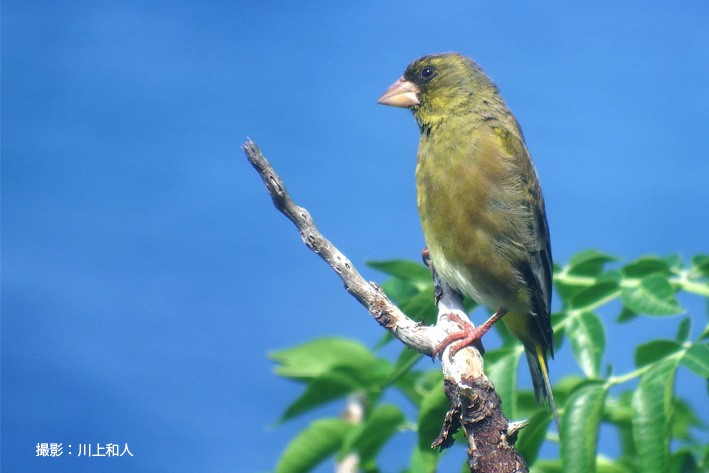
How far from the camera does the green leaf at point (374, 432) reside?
308cm

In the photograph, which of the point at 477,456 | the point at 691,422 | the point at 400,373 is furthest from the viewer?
the point at 691,422

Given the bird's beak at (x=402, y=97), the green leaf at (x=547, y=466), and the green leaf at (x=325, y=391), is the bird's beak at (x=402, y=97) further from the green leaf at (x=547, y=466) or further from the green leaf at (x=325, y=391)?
the green leaf at (x=547, y=466)

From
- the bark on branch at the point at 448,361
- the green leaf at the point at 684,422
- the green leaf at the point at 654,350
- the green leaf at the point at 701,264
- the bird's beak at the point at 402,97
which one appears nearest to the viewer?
the bark on branch at the point at 448,361

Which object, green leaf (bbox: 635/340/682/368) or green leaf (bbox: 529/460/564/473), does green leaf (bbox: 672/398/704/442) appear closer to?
green leaf (bbox: 529/460/564/473)

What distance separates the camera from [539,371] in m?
3.66

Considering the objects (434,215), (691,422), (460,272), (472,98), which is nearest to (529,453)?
(460,272)

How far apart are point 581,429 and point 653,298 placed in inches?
22.7

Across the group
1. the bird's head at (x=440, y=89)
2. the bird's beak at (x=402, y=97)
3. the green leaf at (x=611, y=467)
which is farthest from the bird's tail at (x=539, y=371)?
the bird's beak at (x=402, y=97)

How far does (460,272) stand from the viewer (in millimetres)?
3572

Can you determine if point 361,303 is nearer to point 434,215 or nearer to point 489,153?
point 434,215

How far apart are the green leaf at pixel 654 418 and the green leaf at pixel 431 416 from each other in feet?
2.13

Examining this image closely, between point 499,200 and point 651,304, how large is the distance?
1.01 meters

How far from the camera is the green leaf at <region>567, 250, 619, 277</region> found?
129 inches

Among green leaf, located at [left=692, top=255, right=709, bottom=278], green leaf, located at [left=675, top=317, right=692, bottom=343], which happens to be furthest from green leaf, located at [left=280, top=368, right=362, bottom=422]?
green leaf, located at [left=692, top=255, right=709, bottom=278]
